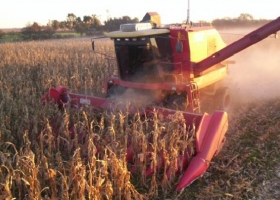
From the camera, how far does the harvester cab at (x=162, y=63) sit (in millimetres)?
4445

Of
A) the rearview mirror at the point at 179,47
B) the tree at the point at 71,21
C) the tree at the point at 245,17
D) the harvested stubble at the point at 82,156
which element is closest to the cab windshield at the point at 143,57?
the rearview mirror at the point at 179,47

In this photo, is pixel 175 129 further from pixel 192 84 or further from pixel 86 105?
pixel 86 105

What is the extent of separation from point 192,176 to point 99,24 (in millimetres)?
35528

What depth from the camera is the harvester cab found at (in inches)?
175

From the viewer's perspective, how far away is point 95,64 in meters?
9.31

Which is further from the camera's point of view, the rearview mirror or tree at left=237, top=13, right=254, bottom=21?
tree at left=237, top=13, right=254, bottom=21

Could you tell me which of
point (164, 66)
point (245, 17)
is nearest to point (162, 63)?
point (164, 66)

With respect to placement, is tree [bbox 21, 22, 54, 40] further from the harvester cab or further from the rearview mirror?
the rearview mirror

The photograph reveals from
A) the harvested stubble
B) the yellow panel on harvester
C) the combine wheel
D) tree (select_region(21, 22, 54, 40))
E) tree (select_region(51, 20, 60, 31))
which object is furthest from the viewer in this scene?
tree (select_region(51, 20, 60, 31))

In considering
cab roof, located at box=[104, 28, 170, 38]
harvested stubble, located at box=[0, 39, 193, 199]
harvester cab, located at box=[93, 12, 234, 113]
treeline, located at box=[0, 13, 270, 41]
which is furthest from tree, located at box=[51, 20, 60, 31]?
cab roof, located at box=[104, 28, 170, 38]

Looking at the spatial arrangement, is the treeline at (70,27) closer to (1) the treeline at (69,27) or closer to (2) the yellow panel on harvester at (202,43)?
(1) the treeline at (69,27)

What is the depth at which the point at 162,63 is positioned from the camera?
15.2 ft

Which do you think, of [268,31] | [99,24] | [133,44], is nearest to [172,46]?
[133,44]

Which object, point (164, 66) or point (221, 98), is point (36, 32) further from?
point (164, 66)
